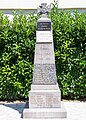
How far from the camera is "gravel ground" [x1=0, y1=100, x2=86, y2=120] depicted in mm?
7608

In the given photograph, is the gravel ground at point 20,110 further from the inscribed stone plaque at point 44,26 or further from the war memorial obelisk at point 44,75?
the inscribed stone plaque at point 44,26

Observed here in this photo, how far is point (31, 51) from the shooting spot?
9406mm

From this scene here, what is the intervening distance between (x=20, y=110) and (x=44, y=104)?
959 millimetres

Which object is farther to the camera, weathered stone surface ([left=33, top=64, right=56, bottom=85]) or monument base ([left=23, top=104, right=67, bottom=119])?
weathered stone surface ([left=33, top=64, right=56, bottom=85])

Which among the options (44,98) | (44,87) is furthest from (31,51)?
(44,98)

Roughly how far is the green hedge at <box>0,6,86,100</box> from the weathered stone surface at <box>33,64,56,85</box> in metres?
1.66

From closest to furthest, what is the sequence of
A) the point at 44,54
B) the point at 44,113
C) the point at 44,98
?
the point at 44,113
the point at 44,98
the point at 44,54

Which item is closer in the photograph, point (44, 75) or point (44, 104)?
point (44, 104)

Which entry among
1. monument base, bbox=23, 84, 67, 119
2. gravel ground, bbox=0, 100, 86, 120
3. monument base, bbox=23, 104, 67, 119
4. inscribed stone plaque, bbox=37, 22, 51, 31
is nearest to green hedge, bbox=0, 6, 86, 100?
gravel ground, bbox=0, 100, 86, 120

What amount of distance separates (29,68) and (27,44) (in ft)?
2.25

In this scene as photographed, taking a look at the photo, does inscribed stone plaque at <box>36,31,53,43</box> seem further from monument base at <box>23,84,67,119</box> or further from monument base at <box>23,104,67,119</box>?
monument base at <box>23,104,67,119</box>

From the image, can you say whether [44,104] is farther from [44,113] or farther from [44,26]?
[44,26]

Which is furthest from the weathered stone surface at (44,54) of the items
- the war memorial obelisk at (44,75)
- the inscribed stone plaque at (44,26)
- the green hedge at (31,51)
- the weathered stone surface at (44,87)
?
the green hedge at (31,51)

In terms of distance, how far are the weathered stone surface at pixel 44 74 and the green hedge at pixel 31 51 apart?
1.66 metres
